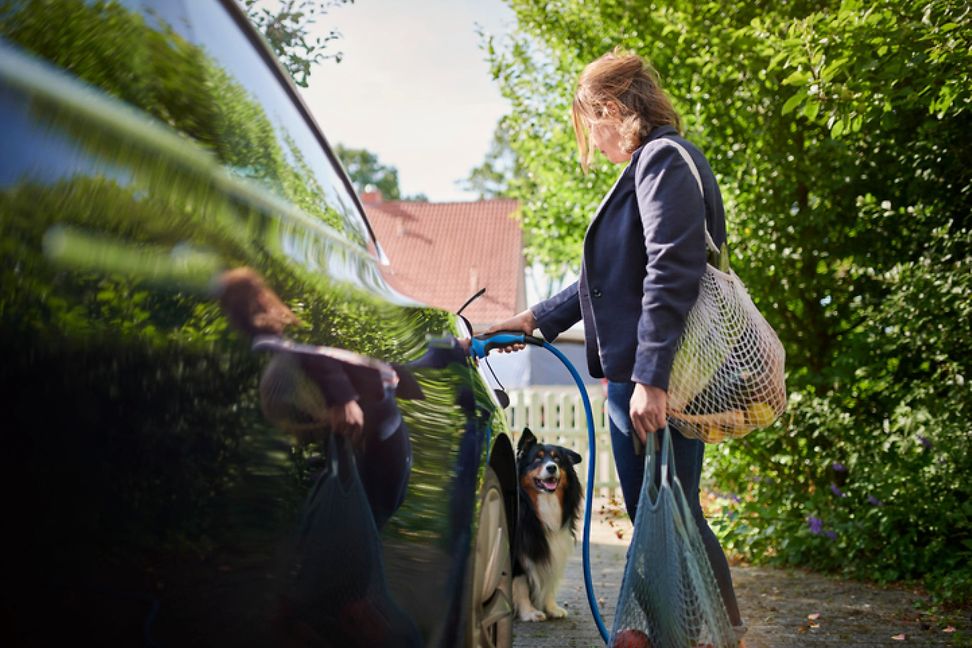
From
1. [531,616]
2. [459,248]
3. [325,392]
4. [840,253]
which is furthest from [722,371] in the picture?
[459,248]

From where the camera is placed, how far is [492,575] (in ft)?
8.38

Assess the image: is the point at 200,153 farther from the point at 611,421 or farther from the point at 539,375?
the point at 539,375

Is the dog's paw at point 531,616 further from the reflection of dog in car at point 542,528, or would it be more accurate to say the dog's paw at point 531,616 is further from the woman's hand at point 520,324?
the woman's hand at point 520,324

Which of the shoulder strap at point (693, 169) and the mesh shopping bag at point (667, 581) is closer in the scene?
the mesh shopping bag at point (667, 581)

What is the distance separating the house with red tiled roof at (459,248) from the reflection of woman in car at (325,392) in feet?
85.4

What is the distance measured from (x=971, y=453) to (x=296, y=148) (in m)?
4.76

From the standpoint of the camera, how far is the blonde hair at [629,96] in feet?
9.02

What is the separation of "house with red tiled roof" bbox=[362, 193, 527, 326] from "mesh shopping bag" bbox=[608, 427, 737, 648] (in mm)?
26310

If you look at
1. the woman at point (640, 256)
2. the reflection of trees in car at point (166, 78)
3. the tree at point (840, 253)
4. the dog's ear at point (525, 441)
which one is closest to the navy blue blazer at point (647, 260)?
the woman at point (640, 256)

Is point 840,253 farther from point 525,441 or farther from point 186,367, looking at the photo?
point 186,367

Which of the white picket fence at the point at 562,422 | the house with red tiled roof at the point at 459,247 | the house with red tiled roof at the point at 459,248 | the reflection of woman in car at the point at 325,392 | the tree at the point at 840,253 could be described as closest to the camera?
the reflection of woman in car at the point at 325,392

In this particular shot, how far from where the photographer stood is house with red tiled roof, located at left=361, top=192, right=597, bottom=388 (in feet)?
98.9

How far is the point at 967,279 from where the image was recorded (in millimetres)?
5461

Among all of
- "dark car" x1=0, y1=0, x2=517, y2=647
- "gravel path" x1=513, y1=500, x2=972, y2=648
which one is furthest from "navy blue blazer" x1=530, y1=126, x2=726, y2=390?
"gravel path" x1=513, y1=500, x2=972, y2=648
